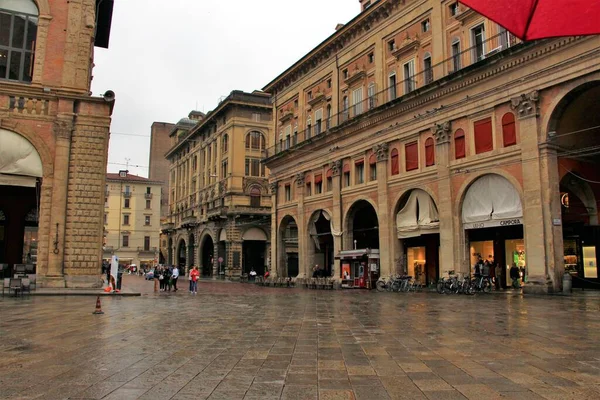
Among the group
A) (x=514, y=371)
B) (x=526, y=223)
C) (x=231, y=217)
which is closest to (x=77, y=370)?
(x=514, y=371)

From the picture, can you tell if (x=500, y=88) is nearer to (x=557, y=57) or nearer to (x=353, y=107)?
(x=557, y=57)

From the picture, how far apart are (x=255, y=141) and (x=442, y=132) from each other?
3441 centimetres

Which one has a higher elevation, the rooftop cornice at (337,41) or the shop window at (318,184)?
the rooftop cornice at (337,41)

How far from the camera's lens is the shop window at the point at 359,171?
110 ft

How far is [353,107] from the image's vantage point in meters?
34.7

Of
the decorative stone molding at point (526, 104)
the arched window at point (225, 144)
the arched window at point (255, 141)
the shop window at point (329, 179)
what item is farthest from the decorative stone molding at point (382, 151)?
the arched window at point (225, 144)

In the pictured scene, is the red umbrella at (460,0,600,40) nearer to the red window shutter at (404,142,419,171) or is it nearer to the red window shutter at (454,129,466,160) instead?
the red window shutter at (454,129,466,160)

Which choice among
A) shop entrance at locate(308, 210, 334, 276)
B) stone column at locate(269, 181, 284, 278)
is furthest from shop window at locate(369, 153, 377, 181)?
stone column at locate(269, 181, 284, 278)

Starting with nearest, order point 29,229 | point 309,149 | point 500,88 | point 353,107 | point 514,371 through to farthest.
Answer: point 514,371
point 500,88
point 29,229
point 353,107
point 309,149

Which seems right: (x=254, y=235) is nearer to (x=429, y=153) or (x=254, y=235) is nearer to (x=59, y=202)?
(x=429, y=153)

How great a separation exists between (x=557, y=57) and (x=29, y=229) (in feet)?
102

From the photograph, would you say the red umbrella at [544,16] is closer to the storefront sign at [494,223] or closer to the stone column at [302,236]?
the storefront sign at [494,223]

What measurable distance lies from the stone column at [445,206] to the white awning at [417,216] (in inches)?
39.0

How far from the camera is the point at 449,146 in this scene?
26.5 metres
